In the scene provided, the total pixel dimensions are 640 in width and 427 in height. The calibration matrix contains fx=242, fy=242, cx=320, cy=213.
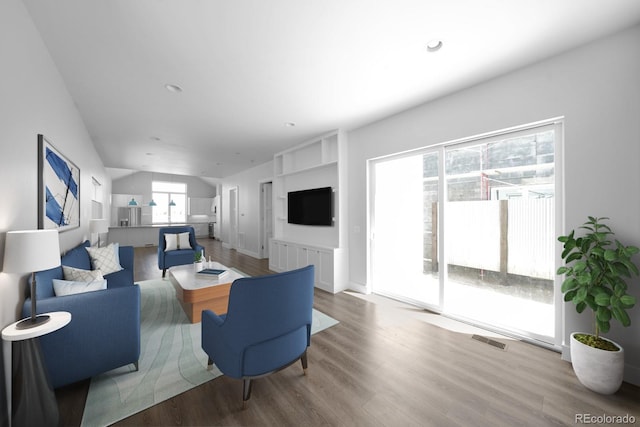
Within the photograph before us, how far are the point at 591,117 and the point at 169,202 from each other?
42.5ft

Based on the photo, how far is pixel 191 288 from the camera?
2.80 meters

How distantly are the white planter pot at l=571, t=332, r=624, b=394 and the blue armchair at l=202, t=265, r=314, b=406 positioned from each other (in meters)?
2.16

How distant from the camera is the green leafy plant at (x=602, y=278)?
1.74 metres

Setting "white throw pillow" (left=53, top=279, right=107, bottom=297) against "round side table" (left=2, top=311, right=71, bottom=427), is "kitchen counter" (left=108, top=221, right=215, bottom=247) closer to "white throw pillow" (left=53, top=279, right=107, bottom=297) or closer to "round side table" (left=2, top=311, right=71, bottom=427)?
"white throw pillow" (left=53, top=279, right=107, bottom=297)

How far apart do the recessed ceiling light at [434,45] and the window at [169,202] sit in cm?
1166

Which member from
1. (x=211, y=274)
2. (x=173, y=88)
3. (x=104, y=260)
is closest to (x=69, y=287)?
(x=211, y=274)

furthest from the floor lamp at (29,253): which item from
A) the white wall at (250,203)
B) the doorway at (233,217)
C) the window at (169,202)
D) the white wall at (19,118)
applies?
the window at (169,202)

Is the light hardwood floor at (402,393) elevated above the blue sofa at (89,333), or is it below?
below

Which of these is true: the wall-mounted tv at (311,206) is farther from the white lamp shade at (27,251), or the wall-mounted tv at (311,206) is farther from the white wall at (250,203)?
the white lamp shade at (27,251)

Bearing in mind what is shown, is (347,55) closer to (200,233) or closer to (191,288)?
(191,288)

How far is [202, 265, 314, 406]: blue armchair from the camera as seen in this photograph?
154cm

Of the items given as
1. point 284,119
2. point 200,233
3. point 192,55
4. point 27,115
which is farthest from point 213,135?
point 200,233

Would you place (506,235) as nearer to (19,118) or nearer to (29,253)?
(29,253)

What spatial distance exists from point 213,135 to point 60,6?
109 inches
